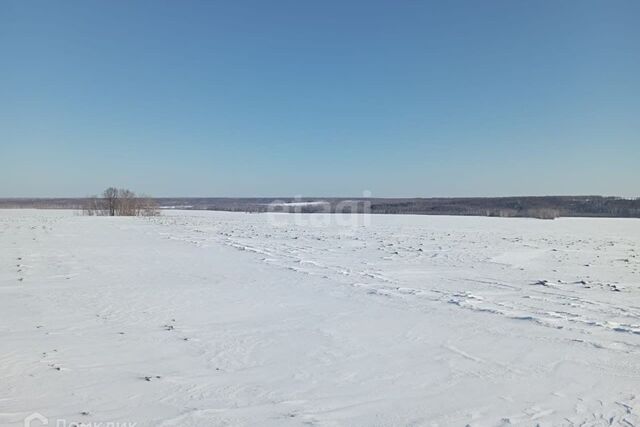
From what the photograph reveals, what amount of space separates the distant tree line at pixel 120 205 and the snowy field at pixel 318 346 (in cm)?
4266

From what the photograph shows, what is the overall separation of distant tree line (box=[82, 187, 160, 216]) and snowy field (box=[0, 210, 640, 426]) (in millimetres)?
42663

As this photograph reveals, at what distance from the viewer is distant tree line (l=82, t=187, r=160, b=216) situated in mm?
52250

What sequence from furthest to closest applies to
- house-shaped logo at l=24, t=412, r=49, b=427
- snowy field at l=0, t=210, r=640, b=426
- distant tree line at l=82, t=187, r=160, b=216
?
distant tree line at l=82, t=187, r=160, b=216, snowy field at l=0, t=210, r=640, b=426, house-shaped logo at l=24, t=412, r=49, b=427

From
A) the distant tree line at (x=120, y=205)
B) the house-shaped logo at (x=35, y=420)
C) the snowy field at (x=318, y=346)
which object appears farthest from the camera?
the distant tree line at (x=120, y=205)

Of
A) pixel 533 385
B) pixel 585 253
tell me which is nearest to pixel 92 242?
pixel 533 385

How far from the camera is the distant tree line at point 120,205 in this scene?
171ft

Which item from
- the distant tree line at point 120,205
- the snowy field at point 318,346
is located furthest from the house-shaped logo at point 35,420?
the distant tree line at point 120,205

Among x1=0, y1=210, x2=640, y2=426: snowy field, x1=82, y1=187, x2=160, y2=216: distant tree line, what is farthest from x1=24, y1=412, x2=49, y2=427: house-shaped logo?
x1=82, y1=187, x2=160, y2=216: distant tree line

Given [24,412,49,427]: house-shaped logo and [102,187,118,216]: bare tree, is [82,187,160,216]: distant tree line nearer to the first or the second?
[102,187,118,216]: bare tree

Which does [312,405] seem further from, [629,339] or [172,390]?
[629,339]

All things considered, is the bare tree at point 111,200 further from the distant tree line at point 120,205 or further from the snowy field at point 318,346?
the snowy field at point 318,346

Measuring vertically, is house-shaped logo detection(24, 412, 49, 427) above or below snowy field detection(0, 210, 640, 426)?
above

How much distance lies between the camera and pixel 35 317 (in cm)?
686

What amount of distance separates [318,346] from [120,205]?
173 ft
